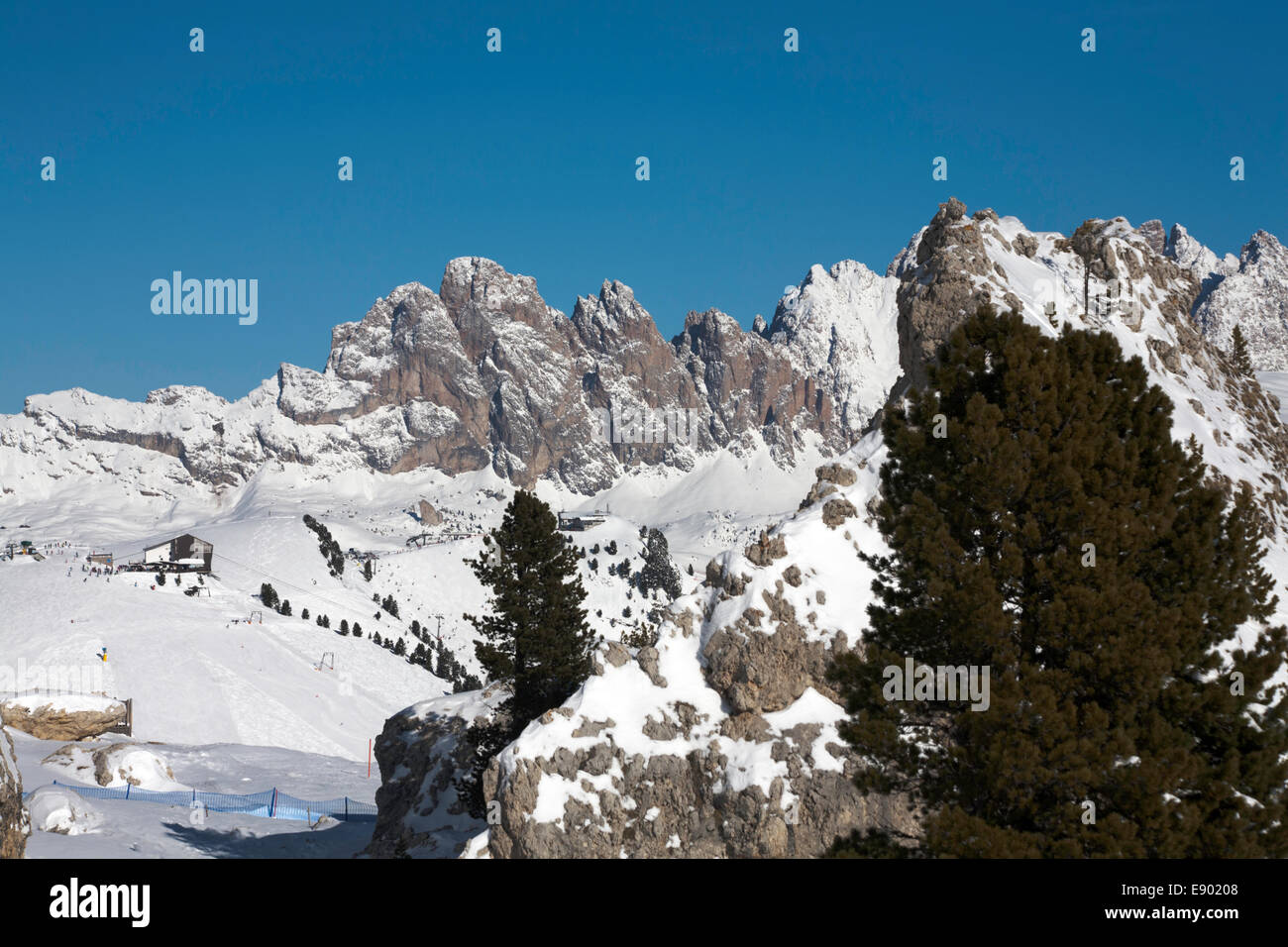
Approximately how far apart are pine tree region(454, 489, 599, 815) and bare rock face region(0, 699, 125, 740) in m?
37.8

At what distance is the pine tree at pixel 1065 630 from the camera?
51.7 ft

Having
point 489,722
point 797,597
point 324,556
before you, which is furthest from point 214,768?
point 324,556

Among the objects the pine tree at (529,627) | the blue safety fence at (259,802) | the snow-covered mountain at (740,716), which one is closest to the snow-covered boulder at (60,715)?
the blue safety fence at (259,802)

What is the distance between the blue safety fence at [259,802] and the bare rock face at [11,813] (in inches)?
1195

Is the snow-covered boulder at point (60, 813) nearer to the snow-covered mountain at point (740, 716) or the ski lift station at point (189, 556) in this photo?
the snow-covered mountain at point (740, 716)

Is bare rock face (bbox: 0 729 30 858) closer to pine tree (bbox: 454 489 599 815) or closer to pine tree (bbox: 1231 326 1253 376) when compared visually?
pine tree (bbox: 454 489 599 815)

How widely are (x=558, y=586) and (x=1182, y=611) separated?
34785mm

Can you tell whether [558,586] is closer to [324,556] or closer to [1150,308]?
[1150,308]

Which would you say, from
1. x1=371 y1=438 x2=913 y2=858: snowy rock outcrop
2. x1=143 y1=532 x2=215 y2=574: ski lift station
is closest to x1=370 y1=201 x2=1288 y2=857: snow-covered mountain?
x1=371 y1=438 x2=913 y2=858: snowy rock outcrop

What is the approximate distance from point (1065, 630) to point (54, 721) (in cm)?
7168

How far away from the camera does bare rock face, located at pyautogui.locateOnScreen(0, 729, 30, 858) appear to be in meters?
21.9

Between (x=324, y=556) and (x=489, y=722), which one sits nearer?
(x=489, y=722)

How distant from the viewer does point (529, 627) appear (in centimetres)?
4716
